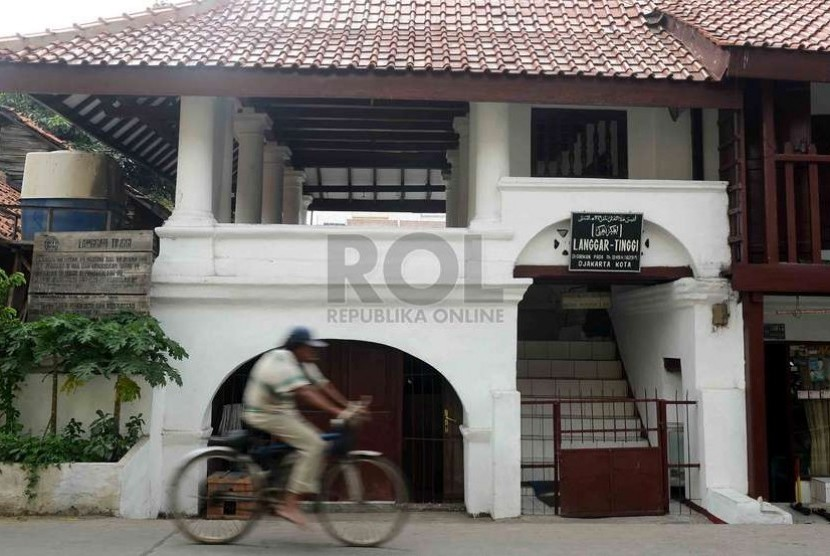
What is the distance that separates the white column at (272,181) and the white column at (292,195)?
1.46 meters

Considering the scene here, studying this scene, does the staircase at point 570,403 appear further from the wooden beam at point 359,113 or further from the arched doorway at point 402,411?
the wooden beam at point 359,113

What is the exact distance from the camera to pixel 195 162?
27.9 feet

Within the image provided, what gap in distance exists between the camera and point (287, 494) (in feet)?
17.9

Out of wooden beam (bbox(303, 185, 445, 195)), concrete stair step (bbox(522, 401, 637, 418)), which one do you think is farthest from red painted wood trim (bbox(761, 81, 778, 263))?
wooden beam (bbox(303, 185, 445, 195))

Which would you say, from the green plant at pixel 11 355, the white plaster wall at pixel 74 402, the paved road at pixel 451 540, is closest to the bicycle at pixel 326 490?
the paved road at pixel 451 540

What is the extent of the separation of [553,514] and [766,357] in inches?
152

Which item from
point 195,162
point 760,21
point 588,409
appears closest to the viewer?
point 195,162

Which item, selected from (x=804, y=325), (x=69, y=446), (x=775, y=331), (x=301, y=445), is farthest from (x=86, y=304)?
(x=804, y=325)

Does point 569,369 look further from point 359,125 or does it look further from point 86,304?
point 86,304

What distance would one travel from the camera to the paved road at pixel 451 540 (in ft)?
18.2

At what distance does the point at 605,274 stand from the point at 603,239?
17.2 inches

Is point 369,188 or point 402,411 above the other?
point 369,188

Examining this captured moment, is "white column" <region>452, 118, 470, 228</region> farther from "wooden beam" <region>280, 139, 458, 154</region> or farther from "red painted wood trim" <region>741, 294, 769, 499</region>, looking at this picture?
"red painted wood trim" <region>741, 294, 769, 499</region>

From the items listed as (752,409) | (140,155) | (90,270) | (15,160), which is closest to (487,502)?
(752,409)
